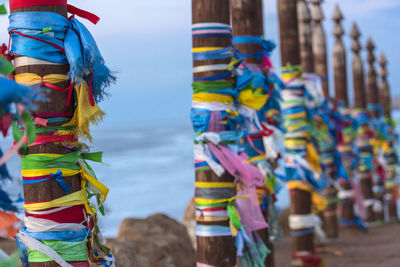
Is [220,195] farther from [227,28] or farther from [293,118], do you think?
[293,118]

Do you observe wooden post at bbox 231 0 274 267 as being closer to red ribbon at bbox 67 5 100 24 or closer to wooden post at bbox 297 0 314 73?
red ribbon at bbox 67 5 100 24

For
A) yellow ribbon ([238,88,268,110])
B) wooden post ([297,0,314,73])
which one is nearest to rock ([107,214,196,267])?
yellow ribbon ([238,88,268,110])

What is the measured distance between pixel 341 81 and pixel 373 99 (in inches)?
128

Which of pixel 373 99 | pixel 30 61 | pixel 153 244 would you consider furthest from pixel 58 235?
pixel 373 99

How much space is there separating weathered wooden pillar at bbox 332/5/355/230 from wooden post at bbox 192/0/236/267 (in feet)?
23.2

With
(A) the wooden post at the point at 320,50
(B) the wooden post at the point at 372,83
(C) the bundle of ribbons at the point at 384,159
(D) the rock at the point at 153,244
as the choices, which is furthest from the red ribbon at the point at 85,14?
(B) the wooden post at the point at 372,83

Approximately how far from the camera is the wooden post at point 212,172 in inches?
151

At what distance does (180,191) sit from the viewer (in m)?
24.8

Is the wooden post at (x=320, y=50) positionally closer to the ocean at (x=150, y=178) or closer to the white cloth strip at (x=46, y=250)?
the ocean at (x=150, y=178)

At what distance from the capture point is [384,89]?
17.1 metres

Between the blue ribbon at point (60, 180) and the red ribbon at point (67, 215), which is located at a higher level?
the blue ribbon at point (60, 180)

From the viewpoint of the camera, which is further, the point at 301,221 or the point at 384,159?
the point at 384,159

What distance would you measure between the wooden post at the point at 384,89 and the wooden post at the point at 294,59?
10.4 m

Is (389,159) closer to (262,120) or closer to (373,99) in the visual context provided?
(373,99)
